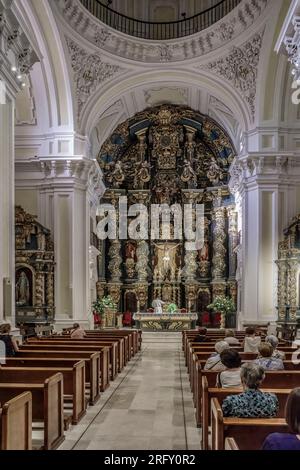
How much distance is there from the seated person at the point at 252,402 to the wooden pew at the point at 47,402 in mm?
2001

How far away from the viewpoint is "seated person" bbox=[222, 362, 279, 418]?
15.0 ft

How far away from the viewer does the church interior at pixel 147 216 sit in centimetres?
718

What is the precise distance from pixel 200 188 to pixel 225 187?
1.57 meters

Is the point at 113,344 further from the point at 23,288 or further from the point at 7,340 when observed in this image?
the point at 23,288

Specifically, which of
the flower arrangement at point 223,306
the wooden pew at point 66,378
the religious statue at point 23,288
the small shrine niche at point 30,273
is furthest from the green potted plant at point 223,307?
the wooden pew at point 66,378

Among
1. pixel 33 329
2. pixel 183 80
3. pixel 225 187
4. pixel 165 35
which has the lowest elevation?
pixel 33 329

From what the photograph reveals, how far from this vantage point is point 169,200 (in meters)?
27.7

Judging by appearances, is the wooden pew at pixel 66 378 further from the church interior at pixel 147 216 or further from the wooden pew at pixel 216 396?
the wooden pew at pixel 216 396

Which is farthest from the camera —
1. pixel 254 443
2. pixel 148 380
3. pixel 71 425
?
pixel 148 380

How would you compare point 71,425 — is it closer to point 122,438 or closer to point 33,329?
point 122,438

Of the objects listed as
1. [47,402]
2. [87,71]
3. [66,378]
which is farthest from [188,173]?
[47,402]

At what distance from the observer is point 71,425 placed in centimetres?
708

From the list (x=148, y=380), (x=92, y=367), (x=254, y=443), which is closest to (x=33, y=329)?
(x=148, y=380)
